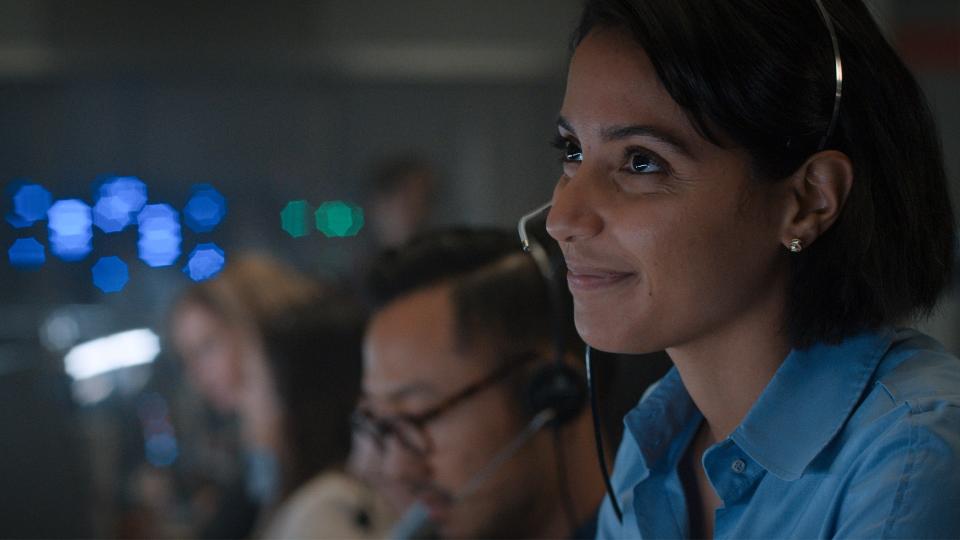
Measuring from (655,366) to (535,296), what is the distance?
1.05ft

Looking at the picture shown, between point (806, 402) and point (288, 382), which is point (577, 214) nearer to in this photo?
point (806, 402)

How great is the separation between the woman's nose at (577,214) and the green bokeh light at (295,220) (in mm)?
2961

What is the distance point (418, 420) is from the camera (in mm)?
1318

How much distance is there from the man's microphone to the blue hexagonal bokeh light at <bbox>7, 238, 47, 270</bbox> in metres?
2.60

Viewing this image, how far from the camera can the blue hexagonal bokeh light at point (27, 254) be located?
3.54 metres

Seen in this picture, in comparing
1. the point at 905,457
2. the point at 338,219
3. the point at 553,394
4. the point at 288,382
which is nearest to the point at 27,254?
the point at 338,219

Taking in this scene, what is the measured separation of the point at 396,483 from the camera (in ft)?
4.55

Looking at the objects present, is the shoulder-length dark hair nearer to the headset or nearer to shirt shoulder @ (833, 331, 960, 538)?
shirt shoulder @ (833, 331, 960, 538)

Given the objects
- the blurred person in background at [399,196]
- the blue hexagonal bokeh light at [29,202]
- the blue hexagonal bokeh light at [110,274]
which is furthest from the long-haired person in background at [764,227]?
the blue hexagonal bokeh light at [29,202]

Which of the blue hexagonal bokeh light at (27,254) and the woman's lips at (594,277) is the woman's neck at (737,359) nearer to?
the woman's lips at (594,277)

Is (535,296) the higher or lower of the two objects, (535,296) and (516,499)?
the higher

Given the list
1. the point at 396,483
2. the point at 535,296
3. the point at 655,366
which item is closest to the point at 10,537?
the point at 396,483

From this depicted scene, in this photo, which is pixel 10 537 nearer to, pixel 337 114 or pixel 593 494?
pixel 337 114

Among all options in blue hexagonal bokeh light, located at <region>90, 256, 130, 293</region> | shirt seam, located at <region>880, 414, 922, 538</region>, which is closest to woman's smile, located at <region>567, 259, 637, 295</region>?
shirt seam, located at <region>880, 414, 922, 538</region>
